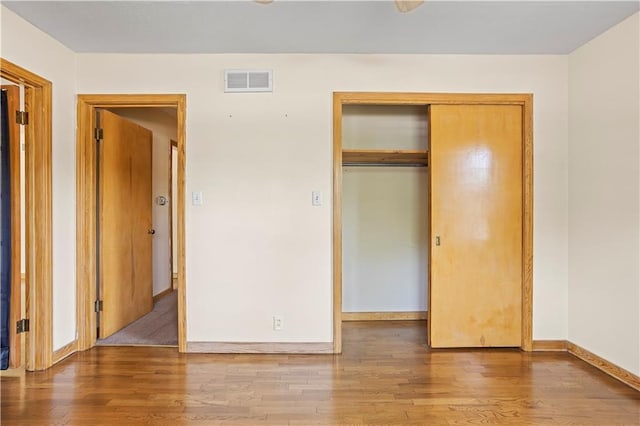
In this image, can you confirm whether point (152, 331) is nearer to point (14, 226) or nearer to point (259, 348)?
point (259, 348)

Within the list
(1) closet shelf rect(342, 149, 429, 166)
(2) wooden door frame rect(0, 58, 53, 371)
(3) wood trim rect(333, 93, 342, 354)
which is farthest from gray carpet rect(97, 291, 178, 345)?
(1) closet shelf rect(342, 149, 429, 166)

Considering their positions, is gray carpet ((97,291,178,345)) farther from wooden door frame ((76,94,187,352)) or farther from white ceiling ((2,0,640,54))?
white ceiling ((2,0,640,54))

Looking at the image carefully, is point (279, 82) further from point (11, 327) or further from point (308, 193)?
point (11, 327)

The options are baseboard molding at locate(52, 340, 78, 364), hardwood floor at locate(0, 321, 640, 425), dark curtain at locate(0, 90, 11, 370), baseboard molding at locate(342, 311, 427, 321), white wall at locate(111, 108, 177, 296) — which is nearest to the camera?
hardwood floor at locate(0, 321, 640, 425)

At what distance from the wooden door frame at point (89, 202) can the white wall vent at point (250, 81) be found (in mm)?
424

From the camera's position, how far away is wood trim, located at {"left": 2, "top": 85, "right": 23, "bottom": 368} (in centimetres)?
270

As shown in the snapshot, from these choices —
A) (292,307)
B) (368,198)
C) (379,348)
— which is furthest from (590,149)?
(292,307)

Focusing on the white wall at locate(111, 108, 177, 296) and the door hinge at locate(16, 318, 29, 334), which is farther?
the white wall at locate(111, 108, 177, 296)

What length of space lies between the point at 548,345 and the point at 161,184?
4613 mm

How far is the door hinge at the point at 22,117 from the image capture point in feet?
8.90

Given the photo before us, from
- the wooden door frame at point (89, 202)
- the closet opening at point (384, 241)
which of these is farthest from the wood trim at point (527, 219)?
the wooden door frame at point (89, 202)

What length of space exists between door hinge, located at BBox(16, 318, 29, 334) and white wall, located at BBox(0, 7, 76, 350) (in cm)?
17

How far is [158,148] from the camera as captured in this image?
16.0 ft

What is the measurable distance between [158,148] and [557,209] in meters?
4.47
